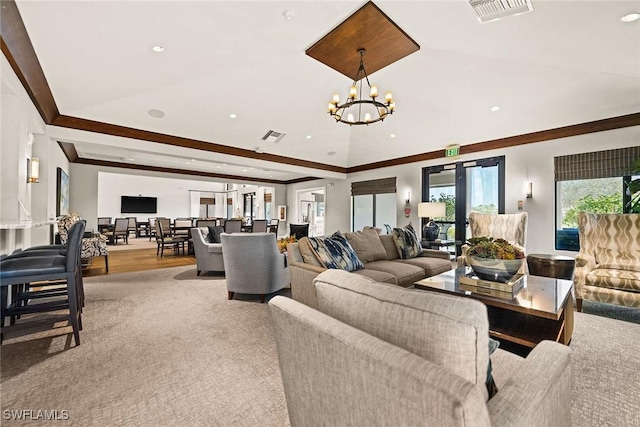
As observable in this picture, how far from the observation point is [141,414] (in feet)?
5.01

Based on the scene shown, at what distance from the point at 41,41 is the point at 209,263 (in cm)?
342

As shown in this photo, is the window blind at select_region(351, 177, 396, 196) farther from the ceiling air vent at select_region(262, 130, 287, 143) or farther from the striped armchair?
the striped armchair

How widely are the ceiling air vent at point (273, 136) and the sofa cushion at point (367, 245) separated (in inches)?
126

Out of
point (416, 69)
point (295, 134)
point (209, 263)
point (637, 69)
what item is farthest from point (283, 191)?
point (637, 69)

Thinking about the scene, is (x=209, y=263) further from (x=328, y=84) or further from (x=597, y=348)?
(x=597, y=348)

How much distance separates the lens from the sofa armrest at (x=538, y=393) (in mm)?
738

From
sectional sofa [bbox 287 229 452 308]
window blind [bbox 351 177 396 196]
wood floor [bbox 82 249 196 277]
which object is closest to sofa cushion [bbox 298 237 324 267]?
sectional sofa [bbox 287 229 452 308]

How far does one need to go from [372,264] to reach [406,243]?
843mm

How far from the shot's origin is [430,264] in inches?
141

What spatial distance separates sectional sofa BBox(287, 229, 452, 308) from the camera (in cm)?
244

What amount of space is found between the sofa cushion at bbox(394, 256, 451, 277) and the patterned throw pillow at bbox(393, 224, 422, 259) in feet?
0.33

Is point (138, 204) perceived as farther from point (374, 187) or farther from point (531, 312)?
point (531, 312)

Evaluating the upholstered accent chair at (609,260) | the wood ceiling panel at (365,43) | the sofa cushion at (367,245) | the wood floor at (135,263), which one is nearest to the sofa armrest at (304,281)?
the sofa cushion at (367,245)

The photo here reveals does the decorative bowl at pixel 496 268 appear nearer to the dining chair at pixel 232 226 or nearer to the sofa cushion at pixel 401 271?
the sofa cushion at pixel 401 271
